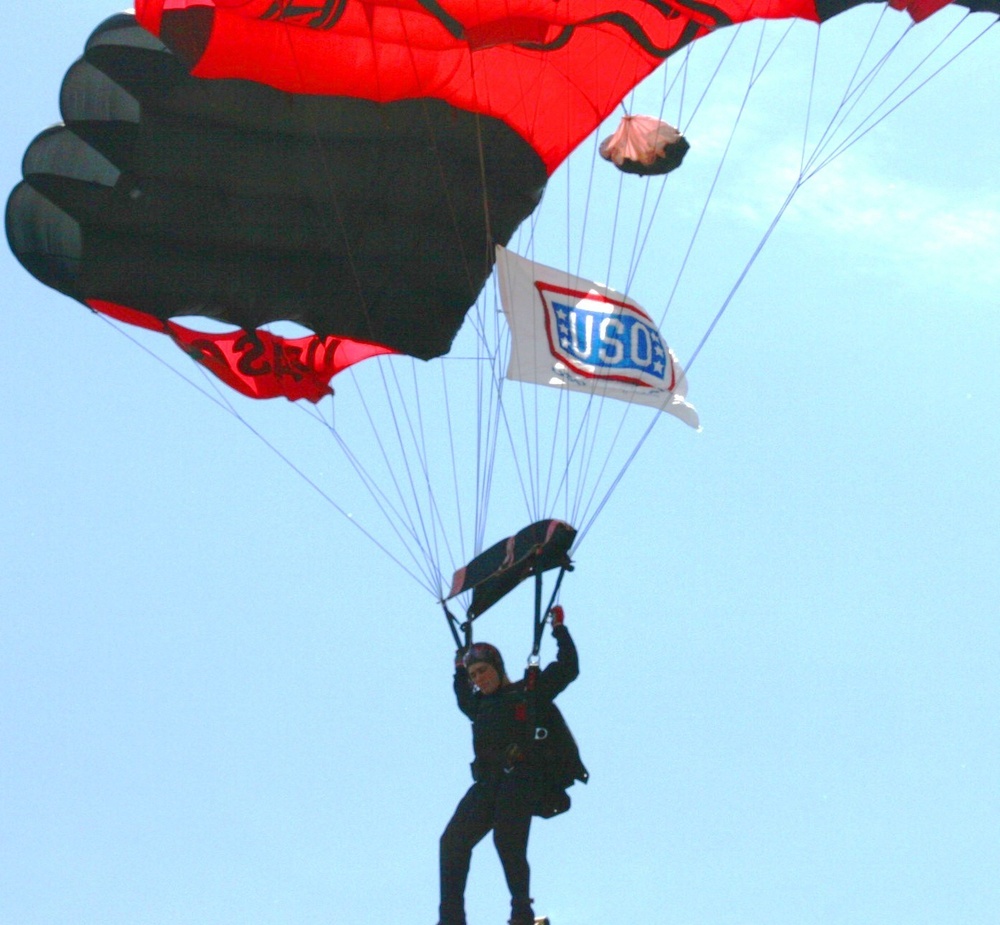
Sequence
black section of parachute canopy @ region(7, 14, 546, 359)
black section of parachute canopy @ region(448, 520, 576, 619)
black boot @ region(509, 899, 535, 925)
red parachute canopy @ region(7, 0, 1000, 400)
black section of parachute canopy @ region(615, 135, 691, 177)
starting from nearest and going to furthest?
black boot @ region(509, 899, 535, 925)
black section of parachute canopy @ region(448, 520, 576, 619)
red parachute canopy @ region(7, 0, 1000, 400)
black section of parachute canopy @ region(7, 14, 546, 359)
black section of parachute canopy @ region(615, 135, 691, 177)

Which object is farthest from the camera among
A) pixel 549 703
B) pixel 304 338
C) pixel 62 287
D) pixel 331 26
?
pixel 304 338

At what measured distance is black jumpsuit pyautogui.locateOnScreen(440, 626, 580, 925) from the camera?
11414mm

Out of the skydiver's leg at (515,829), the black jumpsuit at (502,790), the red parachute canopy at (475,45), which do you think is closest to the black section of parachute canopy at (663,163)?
the red parachute canopy at (475,45)

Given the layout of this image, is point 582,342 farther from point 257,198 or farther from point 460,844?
point 460,844

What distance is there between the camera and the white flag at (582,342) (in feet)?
44.9

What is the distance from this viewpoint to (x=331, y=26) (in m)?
12.4

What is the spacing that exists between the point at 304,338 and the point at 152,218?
1.83 meters

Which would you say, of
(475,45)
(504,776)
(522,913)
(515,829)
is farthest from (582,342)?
(522,913)

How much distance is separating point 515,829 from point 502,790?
235mm

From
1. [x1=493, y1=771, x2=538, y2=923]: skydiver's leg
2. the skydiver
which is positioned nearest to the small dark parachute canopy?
the skydiver

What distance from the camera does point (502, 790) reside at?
11.5 metres

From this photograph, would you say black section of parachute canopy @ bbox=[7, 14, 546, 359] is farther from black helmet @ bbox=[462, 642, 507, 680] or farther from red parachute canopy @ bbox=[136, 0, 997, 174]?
black helmet @ bbox=[462, 642, 507, 680]

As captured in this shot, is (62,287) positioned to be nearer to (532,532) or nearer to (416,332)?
(416,332)

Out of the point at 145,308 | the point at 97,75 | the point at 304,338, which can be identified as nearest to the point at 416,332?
the point at 304,338
